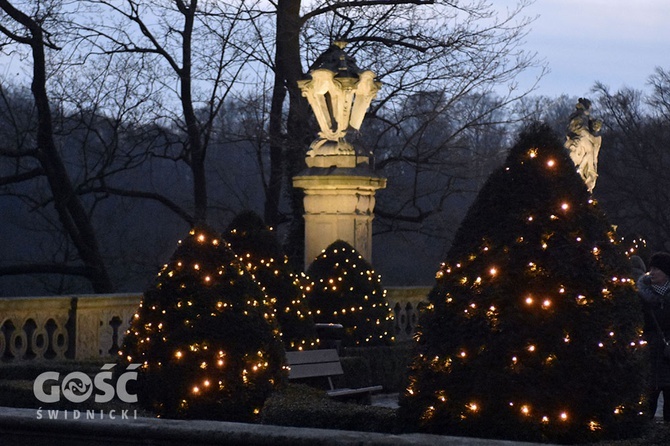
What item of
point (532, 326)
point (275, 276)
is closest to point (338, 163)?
point (275, 276)

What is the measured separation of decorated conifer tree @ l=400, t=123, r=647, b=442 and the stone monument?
8818 millimetres

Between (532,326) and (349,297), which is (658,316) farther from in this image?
(349,297)

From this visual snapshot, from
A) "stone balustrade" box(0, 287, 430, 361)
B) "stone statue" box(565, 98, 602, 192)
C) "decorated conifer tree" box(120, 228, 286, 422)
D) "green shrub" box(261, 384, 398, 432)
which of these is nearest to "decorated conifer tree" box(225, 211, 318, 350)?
"stone balustrade" box(0, 287, 430, 361)

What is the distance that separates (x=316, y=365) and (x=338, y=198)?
5.06m

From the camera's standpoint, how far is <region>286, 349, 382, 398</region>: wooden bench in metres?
11.0

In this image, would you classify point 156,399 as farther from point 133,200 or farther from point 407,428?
point 133,200

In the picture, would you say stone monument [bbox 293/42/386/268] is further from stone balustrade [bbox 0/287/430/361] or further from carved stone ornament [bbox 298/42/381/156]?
stone balustrade [bbox 0/287/430/361]

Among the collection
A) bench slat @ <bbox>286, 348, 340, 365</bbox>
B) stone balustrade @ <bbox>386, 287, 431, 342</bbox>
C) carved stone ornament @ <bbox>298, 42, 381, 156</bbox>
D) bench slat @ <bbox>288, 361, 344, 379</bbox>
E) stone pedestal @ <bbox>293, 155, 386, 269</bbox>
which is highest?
carved stone ornament @ <bbox>298, 42, 381, 156</bbox>

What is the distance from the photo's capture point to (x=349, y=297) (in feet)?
49.0

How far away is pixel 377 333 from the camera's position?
49.7ft

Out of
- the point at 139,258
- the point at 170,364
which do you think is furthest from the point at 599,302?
the point at 139,258

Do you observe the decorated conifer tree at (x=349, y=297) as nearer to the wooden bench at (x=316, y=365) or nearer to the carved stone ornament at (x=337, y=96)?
the carved stone ornament at (x=337, y=96)

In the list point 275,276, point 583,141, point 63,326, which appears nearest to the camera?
point 275,276

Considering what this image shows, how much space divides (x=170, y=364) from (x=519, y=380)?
10.3 ft
